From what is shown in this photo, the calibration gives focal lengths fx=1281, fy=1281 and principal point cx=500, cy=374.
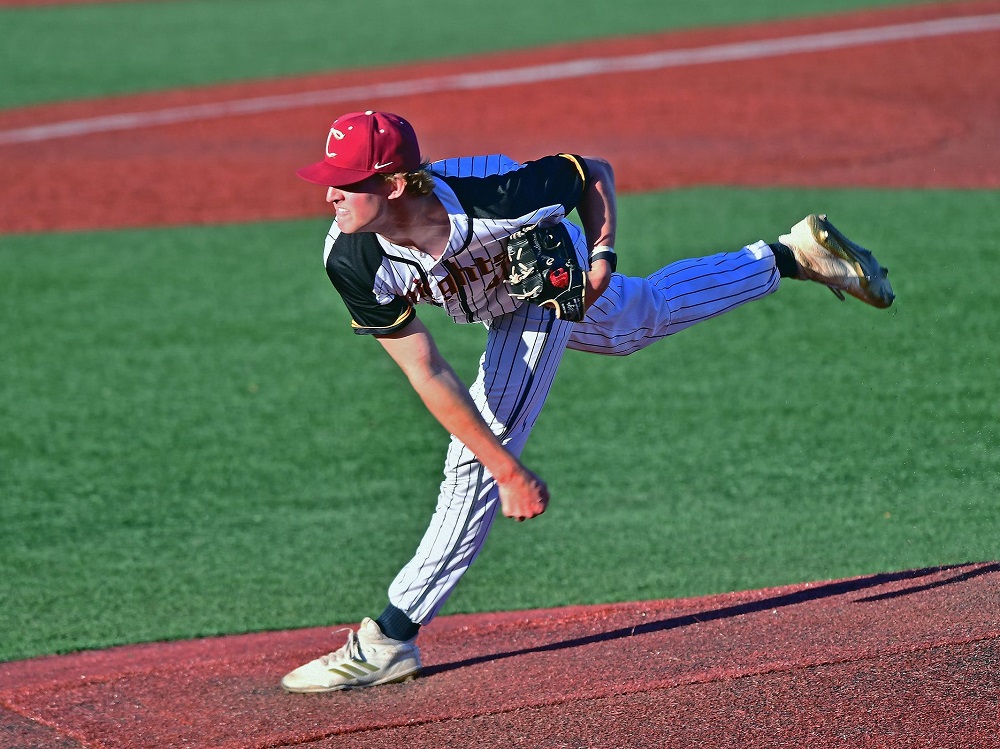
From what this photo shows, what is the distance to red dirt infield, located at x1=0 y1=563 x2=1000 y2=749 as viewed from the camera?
344 centimetres

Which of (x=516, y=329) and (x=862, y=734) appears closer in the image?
(x=862, y=734)

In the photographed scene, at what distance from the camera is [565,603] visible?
5047mm

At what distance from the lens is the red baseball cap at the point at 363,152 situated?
3.39 meters

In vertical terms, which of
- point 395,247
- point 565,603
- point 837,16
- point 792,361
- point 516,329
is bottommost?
point 565,603

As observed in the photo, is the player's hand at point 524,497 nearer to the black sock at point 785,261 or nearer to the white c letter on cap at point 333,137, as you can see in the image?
the white c letter on cap at point 333,137

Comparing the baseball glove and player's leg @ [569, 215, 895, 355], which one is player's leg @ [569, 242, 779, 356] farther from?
the baseball glove

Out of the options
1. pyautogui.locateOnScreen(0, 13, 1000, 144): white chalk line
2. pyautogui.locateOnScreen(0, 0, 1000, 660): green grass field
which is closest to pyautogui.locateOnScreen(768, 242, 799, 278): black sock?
pyautogui.locateOnScreen(0, 0, 1000, 660): green grass field

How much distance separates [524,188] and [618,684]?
1.47m

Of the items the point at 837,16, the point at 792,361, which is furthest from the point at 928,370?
the point at 837,16

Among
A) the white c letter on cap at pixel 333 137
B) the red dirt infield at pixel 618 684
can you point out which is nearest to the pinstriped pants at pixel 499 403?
the red dirt infield at pixel 618 684

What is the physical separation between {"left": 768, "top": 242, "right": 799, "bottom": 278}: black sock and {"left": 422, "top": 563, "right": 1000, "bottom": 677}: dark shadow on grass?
115cm

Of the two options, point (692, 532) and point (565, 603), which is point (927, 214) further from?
point (565, 603)

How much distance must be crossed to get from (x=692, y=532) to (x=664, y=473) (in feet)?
2.33

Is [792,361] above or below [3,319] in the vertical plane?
below
